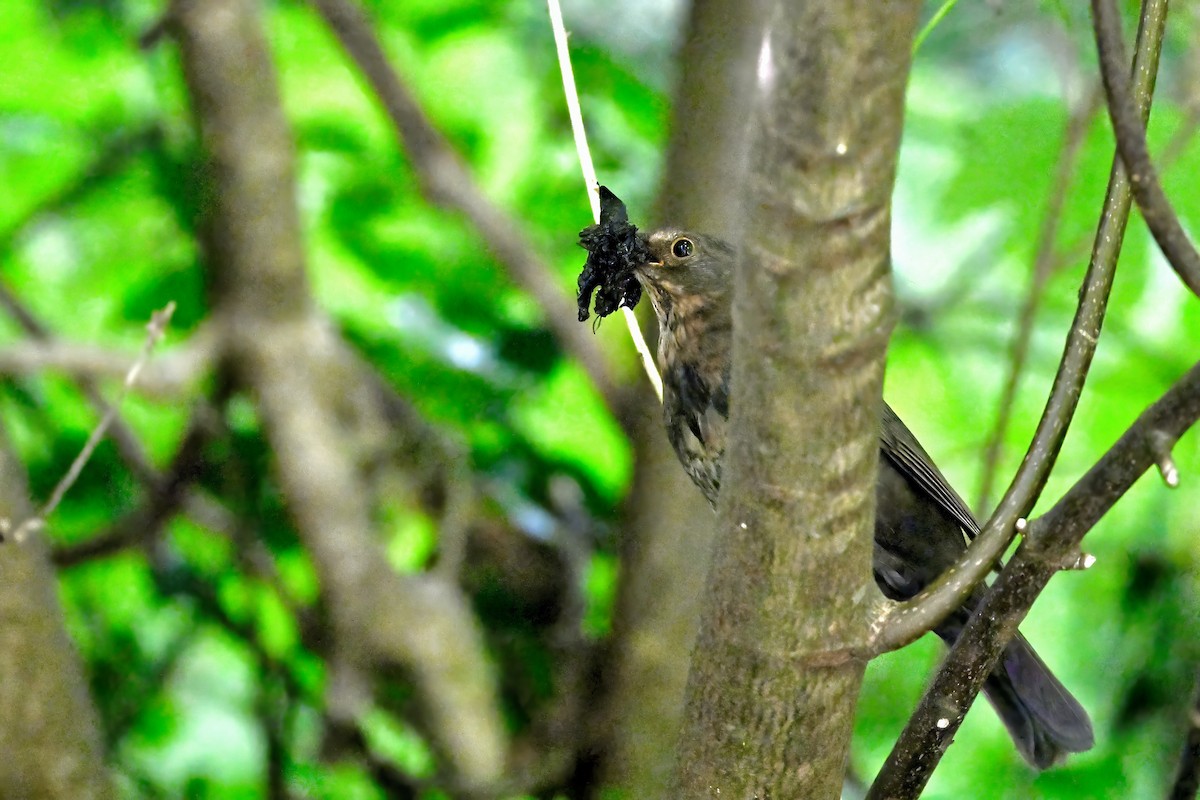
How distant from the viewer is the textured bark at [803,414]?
3.05ft

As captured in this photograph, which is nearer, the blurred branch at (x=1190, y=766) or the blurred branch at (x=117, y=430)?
the blurred branch at (x=1190, y=766)

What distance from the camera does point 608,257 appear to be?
5.71ft

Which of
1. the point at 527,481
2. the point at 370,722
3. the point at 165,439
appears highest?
the point at 165,439

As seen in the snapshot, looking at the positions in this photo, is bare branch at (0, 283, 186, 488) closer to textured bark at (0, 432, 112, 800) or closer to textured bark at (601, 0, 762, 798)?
textured bark at (0, 432, 112, 800)

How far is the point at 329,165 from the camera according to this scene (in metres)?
3.46

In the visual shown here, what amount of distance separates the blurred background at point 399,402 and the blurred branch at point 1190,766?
0.94 metres

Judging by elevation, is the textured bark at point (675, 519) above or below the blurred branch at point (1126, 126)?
above

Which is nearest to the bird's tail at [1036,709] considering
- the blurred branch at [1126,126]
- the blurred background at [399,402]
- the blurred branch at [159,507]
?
the blurred background at [399,402]

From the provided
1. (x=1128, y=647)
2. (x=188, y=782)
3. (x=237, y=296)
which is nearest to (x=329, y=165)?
(x=237, y=296)

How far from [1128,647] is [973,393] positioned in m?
0.92

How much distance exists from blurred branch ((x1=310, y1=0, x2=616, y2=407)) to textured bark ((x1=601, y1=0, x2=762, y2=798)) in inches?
26.1

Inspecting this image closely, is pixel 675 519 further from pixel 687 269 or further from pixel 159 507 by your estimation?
pixel 159 507

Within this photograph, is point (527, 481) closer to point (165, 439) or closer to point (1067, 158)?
point (165, 439)

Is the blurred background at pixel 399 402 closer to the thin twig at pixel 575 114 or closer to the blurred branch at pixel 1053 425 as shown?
the thin twig at pixel 575 114
